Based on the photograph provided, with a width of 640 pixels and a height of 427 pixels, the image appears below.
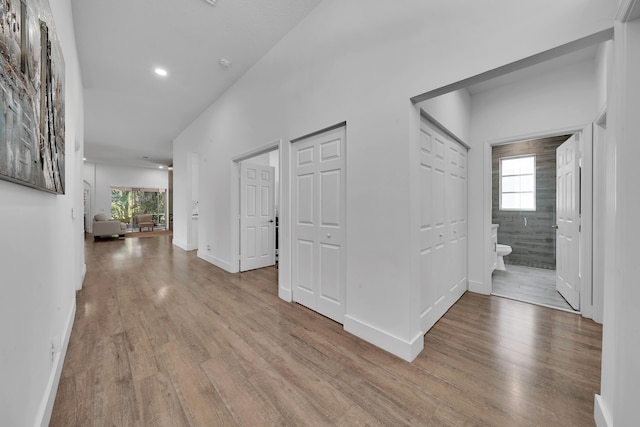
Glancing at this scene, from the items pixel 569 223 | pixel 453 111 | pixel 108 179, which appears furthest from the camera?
pixel 108 179

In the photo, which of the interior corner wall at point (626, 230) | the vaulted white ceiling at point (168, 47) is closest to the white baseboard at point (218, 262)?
the vaulted white ceiling at point (168, 47)

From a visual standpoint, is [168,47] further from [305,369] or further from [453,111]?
[305,369]

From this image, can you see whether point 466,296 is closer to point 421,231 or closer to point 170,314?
point 421,231

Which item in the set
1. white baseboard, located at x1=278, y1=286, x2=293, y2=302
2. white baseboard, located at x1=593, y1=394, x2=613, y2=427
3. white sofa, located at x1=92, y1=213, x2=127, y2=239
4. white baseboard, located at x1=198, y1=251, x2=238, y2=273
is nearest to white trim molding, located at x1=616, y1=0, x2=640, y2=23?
white baseboard, located at x1=593, y1=394, x2=613, y2=427

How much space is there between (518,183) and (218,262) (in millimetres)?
6185

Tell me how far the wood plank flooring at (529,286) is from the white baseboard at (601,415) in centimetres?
189

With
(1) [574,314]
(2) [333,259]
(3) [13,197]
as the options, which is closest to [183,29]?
(3) [13,197]

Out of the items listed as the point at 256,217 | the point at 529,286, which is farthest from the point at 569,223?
the point at 256,217

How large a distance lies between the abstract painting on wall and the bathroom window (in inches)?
254

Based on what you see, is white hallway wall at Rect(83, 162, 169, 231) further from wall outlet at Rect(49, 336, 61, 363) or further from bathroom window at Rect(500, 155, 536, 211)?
bathroom window at Rect(500, 155, 536, 211)

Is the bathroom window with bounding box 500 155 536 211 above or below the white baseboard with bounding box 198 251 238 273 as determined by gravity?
above

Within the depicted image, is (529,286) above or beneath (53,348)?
beneath

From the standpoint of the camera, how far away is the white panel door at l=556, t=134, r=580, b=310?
2.76 m

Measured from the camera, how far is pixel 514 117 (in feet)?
10.0
